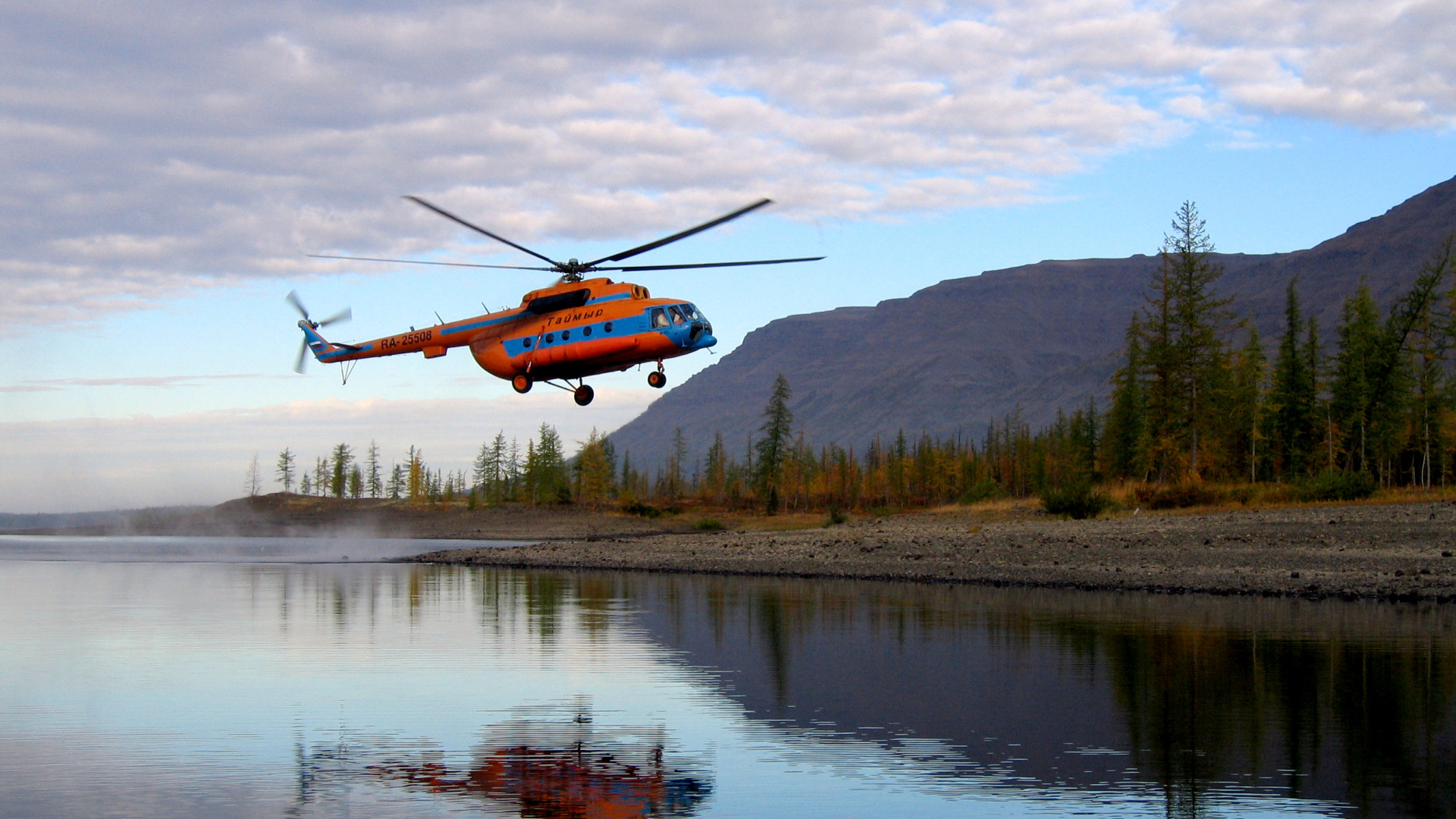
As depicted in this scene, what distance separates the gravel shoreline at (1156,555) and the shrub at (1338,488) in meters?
4.91

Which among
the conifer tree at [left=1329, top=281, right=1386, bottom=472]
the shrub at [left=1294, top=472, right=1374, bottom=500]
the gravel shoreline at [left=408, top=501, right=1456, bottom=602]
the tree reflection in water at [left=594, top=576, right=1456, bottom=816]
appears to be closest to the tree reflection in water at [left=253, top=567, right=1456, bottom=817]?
the tree reflection in water at [left=594, top=576, right=1456, bottom=816]

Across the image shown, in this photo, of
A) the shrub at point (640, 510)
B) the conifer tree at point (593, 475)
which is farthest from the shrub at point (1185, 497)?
the conifer tree at point (593, 475)

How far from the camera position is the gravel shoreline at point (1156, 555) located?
4441cm

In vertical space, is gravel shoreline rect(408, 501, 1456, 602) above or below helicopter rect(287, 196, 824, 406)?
below

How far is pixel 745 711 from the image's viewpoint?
25.0 metres

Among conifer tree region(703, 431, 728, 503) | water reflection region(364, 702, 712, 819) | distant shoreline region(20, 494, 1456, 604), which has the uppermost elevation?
conifer tree region(703, 431, 728, 503)

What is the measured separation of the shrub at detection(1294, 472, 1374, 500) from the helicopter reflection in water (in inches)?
2016

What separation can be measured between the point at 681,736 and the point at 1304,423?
80.9m

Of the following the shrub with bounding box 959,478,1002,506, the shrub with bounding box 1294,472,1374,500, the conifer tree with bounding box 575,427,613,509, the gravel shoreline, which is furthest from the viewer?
the conifer tree with bounding box 575,427,613,509

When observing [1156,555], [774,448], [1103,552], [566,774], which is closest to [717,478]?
[774,448]

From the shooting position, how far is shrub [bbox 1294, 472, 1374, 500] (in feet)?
208

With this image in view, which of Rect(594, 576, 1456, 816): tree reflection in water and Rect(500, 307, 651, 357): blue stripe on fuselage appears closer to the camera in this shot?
Rect(594, 576, 1456, 816): tree reflection in water

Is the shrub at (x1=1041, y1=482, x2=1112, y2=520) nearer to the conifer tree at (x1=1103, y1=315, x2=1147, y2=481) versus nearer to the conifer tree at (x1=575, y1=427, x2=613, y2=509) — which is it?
the conifer tree at (x1=1103, y1=315, x2=1147, y2=481)

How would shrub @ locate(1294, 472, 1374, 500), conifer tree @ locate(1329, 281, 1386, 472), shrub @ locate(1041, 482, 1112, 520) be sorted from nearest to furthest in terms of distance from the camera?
shrub @ locate(1294, 472, 1374, 500) < shrub @ locate(1041, 482, 1112, 520) < conifer tree @ locate(1329, 281, 1386, 472)
